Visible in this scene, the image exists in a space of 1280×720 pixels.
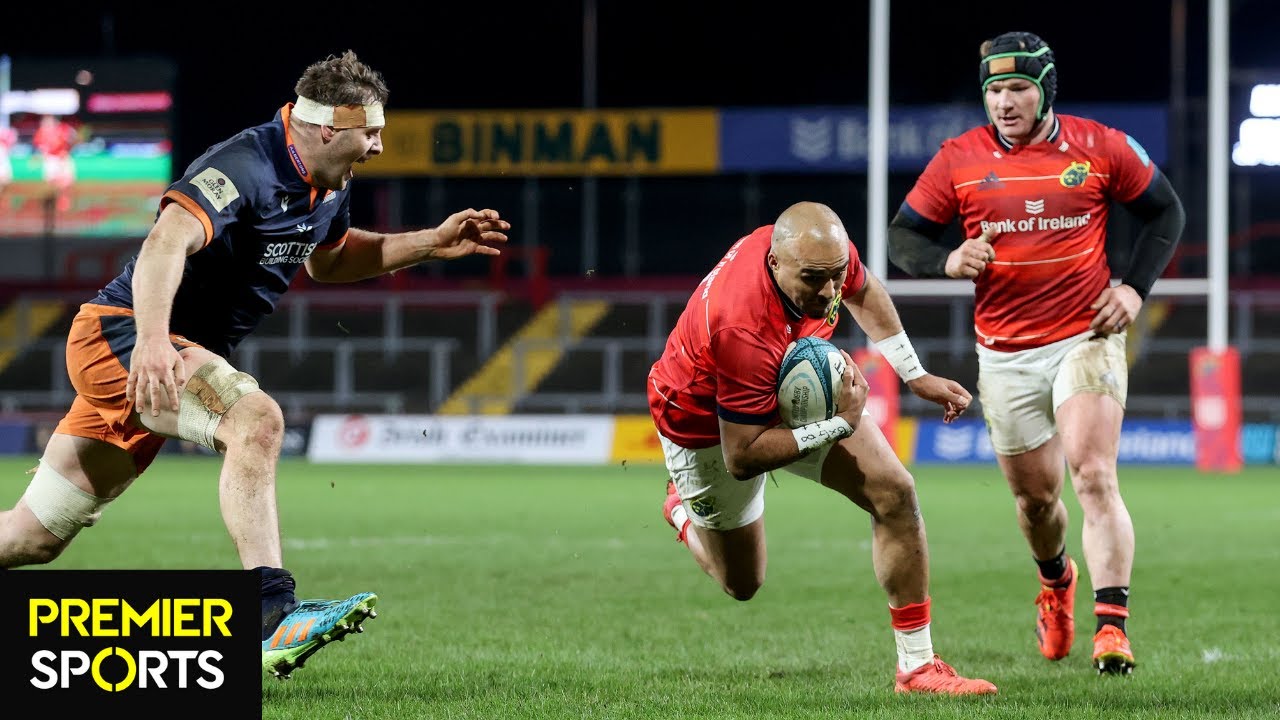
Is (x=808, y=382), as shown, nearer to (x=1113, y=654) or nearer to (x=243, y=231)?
(x=1113, y=654)

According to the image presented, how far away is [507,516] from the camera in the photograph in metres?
12.9

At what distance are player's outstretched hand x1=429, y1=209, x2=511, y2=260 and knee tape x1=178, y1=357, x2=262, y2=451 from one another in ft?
3.36

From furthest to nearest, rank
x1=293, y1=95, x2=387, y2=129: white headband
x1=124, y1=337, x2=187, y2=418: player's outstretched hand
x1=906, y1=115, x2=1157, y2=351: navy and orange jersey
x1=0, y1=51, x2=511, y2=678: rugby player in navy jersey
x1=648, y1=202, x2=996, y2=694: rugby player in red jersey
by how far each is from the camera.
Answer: x1=906, y1=115, x2=1157, y2=351: navy and orange jersey
x1=293, y1=95, x2=387, y2=129: white headband
x1=648, y1=202, x2=996, y2=694: rugby player in red jersey
x1=0, y1=51, x2=511, y2=678: rugby player in navy jersey
x1=124, y1=337, x2=187, y2=418: player's outstretched hand

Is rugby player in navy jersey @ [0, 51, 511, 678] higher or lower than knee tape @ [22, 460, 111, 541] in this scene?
higher

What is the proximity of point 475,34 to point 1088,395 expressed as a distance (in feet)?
89.8

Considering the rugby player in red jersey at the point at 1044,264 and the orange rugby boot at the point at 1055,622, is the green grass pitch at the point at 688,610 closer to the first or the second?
the orange rugby boot at the point at 1055,622

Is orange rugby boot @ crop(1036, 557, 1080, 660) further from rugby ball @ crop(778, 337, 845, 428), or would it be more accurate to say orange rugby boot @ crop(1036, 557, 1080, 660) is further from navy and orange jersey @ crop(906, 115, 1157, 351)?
rugby ball @ crop(778, 337, 845, 428)

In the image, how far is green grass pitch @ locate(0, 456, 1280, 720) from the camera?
16.5 feet

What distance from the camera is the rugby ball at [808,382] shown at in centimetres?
501

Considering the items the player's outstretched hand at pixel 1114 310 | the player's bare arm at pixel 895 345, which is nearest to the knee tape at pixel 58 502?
the player's bare arm at pixel 895 345

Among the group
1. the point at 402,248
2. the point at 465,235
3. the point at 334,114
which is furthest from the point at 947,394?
the point at 334,114

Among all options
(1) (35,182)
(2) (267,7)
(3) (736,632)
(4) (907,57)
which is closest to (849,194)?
(4) (907,57)

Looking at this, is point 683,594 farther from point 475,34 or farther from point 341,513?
point 475,34

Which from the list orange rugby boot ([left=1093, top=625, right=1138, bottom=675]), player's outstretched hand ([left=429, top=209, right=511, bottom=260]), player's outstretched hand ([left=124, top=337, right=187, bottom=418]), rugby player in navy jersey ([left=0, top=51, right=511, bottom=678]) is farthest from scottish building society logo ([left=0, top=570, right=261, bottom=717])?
orange rugby boot ([left=1093, top=625, right=1138, bottom=675])
